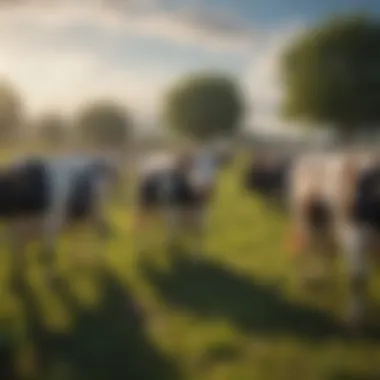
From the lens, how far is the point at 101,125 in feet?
4.47

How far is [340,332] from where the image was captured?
4.22 feet

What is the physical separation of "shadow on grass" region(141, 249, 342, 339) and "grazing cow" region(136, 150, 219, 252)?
2.9 inches

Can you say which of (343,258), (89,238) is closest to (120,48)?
(89,238)

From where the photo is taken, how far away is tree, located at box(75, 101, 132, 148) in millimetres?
1342

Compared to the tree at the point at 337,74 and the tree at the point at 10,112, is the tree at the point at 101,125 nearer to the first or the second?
the tree at the point at 10,112

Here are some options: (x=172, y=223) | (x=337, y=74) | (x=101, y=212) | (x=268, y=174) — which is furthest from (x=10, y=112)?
(x=337, y=74)

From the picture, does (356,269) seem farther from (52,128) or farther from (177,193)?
(52,128)

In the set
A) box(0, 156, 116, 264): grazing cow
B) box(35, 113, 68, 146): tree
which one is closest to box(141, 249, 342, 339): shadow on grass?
box(0, 156, 116, 264): grazing cow

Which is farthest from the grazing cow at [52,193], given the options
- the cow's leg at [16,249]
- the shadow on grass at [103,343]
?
the shadow on grass at [103,343]

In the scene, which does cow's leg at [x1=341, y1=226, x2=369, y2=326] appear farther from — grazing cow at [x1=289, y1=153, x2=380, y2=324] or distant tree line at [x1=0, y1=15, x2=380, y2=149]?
distant tree line at [x1=0, y1=15, x2=380, y2=149]

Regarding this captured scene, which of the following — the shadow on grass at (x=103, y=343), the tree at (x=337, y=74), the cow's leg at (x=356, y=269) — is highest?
the tree at (x=337, y=74)

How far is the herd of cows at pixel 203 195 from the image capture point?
4.25 feet

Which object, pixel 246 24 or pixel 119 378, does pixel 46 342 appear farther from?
pixel 246 24

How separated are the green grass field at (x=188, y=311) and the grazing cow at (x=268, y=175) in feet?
0.09
